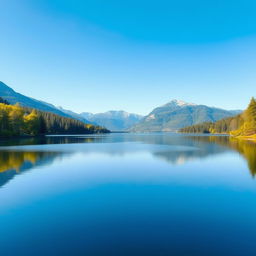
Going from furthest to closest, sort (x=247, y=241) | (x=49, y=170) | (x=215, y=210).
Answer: (x=49, y=170), (x=215, y=210), (x=247, y=241)

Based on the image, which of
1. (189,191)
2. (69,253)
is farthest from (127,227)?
(189,191)

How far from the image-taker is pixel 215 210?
1627cm

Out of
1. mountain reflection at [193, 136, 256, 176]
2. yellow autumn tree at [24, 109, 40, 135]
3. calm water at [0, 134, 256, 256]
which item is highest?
yellow autumn tree at [24, 109, 40, 135]

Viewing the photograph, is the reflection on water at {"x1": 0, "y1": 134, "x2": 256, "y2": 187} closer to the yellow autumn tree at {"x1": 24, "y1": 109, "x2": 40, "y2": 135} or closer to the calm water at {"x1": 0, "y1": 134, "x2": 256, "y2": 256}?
the calm water at {"x1": 0, "y1": 134, "x2": 256, "y2": 256}

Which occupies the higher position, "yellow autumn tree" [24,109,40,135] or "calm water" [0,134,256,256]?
"yellow autumn tree" [24,109,40,135]

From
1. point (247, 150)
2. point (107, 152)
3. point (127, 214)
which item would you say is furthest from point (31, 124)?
point (127, 214)

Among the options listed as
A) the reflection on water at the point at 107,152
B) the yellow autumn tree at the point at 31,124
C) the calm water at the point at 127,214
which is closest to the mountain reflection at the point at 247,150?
the reflection on water at the point at 107,152

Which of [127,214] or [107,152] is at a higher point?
[107,152]

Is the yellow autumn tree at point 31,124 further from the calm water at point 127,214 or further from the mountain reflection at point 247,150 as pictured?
the calm water at point 127,214

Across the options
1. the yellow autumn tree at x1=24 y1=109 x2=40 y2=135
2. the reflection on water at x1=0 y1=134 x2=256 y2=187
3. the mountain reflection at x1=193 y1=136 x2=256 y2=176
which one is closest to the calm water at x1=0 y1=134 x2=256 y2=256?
the reflection on water at x1=0 y1=134 x2=256 y2=187

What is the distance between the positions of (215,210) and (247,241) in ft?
15.4

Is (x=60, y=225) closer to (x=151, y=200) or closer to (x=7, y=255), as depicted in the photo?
(x=7, y=255)

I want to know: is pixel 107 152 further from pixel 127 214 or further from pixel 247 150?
pixel 127 214

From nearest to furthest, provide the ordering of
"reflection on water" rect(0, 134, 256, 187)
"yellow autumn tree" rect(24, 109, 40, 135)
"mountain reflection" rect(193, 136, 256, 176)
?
→ 1. "reflection on water" rect(0, 134, 256, 187)
2. "mountain reflection" rect(193, 136, 256, 176)
3. "yellow autumn tree" rect(24, 109, 40, 135)
